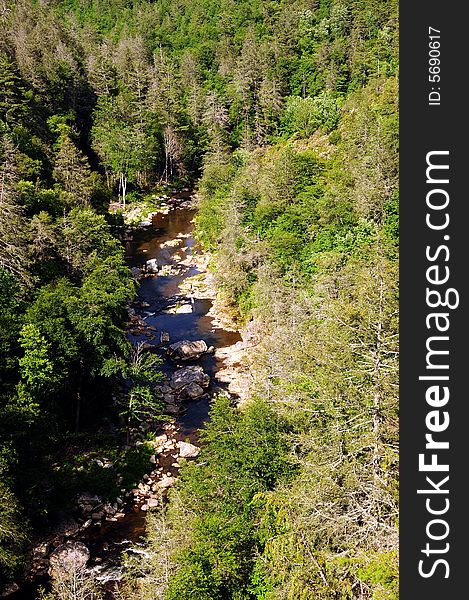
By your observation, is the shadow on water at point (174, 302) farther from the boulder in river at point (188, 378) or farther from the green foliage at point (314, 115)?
the green foliage at point (314, 115)

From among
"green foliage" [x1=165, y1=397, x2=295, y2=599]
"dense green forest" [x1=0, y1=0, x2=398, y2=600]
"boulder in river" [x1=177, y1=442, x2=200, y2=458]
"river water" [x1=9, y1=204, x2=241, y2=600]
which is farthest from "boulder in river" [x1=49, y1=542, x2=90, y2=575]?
"boulder in river" [x1=177, y1=442, x2=200, y2=458]

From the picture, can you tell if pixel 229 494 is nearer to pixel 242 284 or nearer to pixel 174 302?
pixel 242 284

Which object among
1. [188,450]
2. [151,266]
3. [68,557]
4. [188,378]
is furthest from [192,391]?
[151,266]

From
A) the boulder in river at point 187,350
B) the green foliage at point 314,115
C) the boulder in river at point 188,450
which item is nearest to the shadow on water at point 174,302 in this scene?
the boulder in river at point 187,350

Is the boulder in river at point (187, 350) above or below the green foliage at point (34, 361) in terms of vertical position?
above

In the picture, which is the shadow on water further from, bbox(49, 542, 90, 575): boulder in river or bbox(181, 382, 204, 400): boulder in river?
bbox(49, 542, 90, 575): boulder in river
